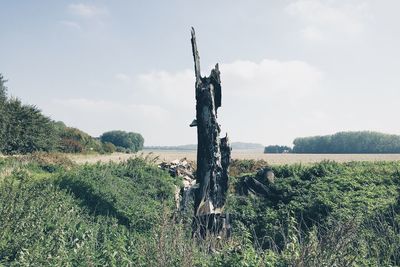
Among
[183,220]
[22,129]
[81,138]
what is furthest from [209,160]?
[81,138]

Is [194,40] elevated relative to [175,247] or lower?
elevated

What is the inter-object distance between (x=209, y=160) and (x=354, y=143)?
6985 centimetres

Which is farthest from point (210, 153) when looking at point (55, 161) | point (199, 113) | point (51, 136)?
point (51, 136)

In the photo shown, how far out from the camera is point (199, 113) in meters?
14.3

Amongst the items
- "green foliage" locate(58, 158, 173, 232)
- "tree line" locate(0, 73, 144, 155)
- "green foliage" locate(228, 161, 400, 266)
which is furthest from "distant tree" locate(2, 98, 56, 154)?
"green foliage" locate(228, 161, 400, 266)

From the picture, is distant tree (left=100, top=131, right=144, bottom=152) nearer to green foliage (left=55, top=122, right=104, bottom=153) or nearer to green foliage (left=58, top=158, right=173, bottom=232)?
green foliage (left=55, top=122, right=104, bottom=153)

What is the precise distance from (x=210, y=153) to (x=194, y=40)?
401cm

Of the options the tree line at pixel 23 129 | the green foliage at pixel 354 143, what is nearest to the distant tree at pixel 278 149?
the green foliage at pixel 354 143

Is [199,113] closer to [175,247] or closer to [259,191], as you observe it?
[259,191]

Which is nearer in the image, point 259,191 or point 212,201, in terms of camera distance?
point 212,201

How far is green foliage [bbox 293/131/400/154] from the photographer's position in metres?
76.4

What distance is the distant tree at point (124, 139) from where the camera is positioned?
7438 centimetres

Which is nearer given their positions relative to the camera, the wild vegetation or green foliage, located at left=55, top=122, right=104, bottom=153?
the wild vegetation

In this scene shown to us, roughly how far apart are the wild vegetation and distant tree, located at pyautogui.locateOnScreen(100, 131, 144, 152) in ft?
163
